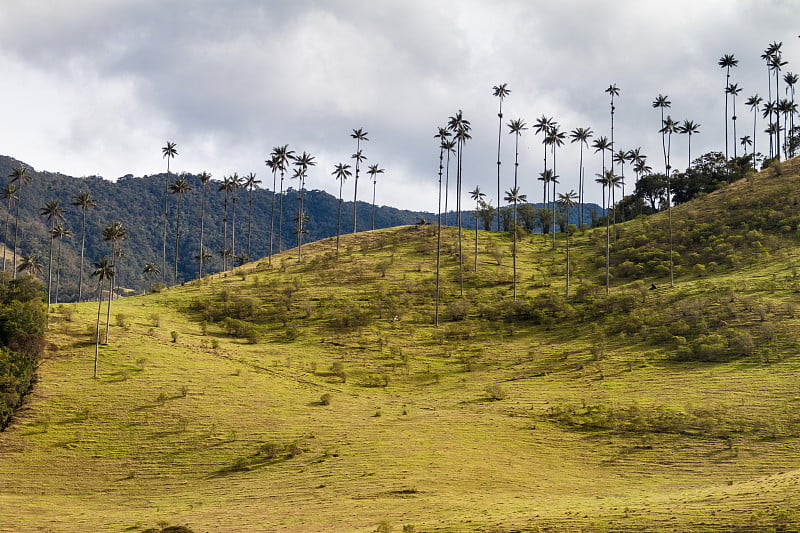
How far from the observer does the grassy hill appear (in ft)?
123

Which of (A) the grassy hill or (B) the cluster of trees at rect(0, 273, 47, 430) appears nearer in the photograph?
(A) the grassy hill

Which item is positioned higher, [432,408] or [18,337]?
[18,337]

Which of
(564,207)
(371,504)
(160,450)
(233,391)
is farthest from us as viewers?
(564,207)

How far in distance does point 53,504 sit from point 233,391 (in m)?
19.9

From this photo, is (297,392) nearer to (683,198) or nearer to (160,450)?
(160,450)

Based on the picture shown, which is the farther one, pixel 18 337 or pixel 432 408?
A: pixel 18 337

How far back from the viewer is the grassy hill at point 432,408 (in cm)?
3738

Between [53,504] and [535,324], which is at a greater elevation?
[535,324]

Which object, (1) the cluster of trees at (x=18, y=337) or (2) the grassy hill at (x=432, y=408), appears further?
(1) the cluster of trees at (x=18, y=337)

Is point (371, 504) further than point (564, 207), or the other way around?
point (564, 207)

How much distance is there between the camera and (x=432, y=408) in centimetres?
5831

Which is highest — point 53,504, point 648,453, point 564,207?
point 564,207

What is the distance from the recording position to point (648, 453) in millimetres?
45531

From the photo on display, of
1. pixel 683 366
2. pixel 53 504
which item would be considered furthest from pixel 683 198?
pixel 53 504
